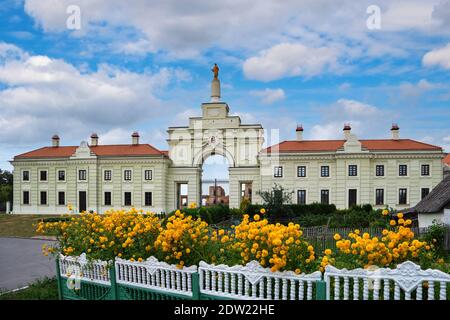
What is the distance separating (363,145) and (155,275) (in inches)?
1315

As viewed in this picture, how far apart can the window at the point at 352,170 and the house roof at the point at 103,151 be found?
18235 mm

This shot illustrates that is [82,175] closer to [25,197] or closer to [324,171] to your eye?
[25,197]

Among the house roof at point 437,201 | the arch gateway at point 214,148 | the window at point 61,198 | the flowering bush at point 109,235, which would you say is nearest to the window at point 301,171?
the arch gateway at point 214,148

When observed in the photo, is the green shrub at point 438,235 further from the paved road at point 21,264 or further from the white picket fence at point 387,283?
the paved road at point 21,264

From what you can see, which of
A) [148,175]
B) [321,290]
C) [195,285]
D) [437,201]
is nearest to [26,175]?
[148,175]

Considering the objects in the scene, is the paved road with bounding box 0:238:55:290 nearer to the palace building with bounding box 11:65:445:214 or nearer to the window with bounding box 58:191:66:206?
the palace building with bounding box 11:65:445:214

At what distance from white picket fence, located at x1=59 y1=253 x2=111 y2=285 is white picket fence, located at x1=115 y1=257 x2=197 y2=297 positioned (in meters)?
0.36

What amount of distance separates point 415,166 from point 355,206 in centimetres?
759

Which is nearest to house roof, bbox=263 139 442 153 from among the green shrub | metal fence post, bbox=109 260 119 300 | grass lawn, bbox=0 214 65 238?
the green shrub

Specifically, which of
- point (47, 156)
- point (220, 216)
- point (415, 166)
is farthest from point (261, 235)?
point (47, 156)

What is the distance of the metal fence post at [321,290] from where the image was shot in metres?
4.86

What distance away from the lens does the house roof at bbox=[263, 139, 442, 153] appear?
119 feet

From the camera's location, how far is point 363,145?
120 ft

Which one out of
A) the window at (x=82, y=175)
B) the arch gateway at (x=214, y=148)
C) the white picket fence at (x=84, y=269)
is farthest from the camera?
the window at (x=82, y=175)
